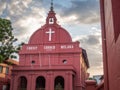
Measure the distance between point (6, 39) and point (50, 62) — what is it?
9878 mm

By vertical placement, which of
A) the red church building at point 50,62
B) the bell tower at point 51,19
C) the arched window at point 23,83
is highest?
the bell tower at point 51,19

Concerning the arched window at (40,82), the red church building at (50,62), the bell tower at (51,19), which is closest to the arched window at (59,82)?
Result: the red church building at (50,62)

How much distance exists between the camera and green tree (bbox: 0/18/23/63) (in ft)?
79.2

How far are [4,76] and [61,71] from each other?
1110cm

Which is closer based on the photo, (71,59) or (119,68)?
(119,68)

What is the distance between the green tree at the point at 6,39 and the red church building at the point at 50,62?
20.4ft

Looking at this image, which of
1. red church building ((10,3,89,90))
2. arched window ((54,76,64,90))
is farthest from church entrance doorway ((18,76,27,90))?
arched window ((54,76,64,90))

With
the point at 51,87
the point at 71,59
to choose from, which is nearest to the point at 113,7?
the point at 51,87

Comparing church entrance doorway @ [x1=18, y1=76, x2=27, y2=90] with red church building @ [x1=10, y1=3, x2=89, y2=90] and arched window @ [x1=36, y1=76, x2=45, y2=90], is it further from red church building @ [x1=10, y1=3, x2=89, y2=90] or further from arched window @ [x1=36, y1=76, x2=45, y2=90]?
arched window @ [x1=36, y1=76, x2=45, y2=90]

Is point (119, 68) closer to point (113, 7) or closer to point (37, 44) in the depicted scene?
point (113, 7)

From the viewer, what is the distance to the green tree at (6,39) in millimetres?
24141

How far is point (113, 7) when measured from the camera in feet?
11.9

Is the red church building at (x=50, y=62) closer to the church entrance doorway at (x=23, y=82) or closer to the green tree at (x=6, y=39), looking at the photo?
the church entrance doorway at (x=23, y=82)

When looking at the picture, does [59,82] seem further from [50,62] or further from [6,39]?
[6,39]
